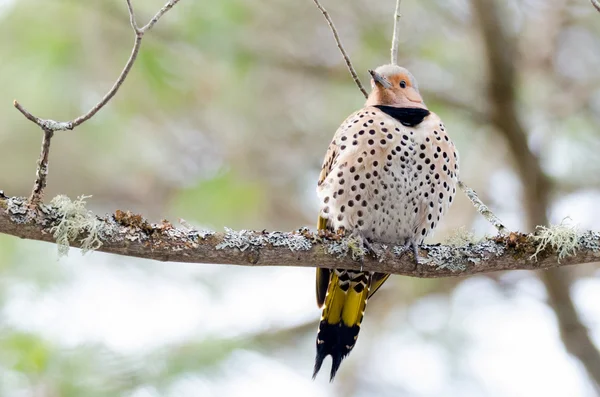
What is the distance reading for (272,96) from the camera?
6234mm

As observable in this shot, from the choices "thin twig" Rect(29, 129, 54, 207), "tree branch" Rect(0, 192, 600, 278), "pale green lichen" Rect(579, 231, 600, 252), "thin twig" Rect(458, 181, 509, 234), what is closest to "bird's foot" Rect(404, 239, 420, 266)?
"tree branch" Rect(0, 192, 600, 278)

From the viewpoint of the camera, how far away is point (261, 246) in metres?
3.00

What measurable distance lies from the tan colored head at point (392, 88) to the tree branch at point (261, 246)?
105 centimetres

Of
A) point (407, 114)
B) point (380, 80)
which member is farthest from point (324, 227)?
point (380, 80)

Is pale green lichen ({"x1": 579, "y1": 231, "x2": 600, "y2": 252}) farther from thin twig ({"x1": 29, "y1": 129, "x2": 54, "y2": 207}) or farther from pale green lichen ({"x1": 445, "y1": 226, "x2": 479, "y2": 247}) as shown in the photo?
thin twig ({"x1": 29, "y1": 129, "x2": 54, "y2": 207})

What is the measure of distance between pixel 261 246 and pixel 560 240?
1189mm

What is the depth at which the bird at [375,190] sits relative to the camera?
3.77 metres

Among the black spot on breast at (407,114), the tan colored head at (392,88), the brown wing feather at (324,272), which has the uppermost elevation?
the tan colored head at (392,88)

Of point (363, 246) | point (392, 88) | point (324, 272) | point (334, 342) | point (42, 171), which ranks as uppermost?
point (392, 88)

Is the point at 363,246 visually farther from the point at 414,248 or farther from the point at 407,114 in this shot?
the point at 407,114

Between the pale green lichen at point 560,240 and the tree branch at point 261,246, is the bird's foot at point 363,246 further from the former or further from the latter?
the pale green lichen at point 560,240

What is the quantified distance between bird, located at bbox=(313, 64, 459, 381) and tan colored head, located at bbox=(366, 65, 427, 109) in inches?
1.8

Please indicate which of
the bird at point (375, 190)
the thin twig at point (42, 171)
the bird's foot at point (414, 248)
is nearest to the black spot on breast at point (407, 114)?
the bird at point (375, 190)

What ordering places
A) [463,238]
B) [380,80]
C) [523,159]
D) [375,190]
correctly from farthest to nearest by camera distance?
[523,159] → [380,80] → [375,190] → [463,238]
